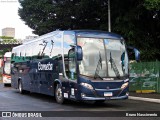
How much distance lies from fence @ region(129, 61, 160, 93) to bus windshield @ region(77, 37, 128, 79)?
678cm

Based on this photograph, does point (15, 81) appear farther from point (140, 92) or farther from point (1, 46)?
point (1, 46)

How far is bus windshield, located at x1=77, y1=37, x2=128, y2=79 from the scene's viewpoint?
15.7 metres

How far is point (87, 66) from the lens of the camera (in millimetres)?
15711

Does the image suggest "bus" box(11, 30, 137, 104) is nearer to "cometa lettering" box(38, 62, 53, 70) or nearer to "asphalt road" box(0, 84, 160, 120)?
"cometa lettering" box(38, 62, 53, 70)

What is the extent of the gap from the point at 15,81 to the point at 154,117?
49.3ft

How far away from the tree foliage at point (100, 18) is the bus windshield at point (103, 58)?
41.8ft

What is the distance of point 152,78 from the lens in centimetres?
2320

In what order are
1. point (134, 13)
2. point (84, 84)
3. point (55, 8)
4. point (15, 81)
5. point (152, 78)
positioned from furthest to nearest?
1. point (55, 8)
2. point (134, 13)
3. point (15, 81)
4. point (152, 78)
5. point (84, 84)

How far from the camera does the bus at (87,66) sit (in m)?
15.6

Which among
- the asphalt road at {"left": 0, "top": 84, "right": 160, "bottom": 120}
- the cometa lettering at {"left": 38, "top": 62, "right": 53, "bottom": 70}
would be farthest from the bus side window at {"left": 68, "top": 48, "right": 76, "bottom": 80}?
the cometa lettering at {"left": 38, "top": 62, "right": 53, "bottom": 70}

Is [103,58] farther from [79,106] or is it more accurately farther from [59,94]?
[59,94]

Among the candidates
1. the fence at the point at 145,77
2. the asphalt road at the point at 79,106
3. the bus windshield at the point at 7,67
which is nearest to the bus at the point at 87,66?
the asphalt road at the point at 79,106

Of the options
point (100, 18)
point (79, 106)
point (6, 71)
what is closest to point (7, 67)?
point (6, 71)

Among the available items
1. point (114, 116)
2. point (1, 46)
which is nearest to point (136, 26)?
point (114, 116)
